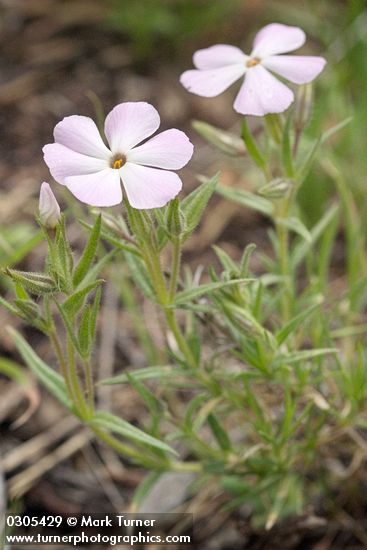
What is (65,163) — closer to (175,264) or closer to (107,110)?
(175,264)

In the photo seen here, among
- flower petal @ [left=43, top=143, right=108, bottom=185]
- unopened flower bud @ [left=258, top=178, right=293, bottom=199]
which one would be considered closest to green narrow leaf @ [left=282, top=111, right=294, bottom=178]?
unopened flower bud @ [left=258, top=178, right=293, bottom=199]

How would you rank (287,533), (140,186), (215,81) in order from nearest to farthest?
(140,186), (215,81), (287,533)

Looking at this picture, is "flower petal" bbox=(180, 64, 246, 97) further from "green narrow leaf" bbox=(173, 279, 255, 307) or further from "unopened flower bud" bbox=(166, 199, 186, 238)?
"green narrow leaf" bbox=(173, 279, 255, 307)

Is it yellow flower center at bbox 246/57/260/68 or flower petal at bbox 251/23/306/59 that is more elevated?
flower petal at bbox 251/23/306/59

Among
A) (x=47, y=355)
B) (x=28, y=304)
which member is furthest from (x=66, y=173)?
(x=47, y=355)

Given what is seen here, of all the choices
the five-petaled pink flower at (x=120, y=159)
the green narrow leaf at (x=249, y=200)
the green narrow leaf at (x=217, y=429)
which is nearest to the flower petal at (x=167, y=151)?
the five-petaled pink flower at (x=120, y=159)

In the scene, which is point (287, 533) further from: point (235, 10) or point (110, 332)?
point (235, 10)
